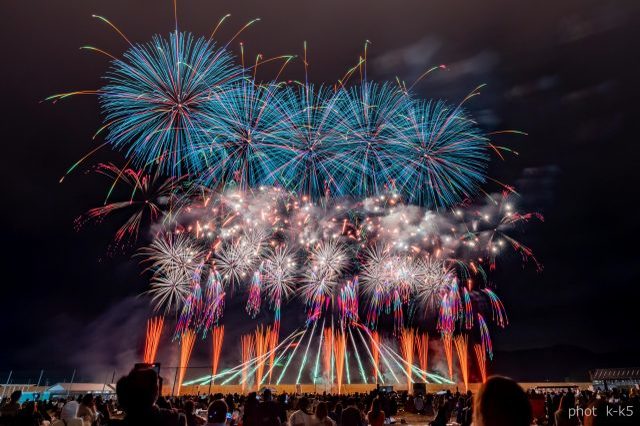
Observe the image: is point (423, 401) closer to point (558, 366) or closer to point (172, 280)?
point (172, 280)

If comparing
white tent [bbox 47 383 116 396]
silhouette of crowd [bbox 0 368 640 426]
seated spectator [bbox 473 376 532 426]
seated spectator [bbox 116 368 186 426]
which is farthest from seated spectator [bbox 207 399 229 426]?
white tent [bbox 47 383 116 396]

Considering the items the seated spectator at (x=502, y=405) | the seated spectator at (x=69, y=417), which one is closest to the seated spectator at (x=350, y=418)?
the seated spectator at (x=502, y=405)

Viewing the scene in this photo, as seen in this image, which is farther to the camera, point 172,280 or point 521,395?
point 172,280

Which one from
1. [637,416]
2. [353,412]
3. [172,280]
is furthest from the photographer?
[172,280]

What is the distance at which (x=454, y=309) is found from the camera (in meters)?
32.1

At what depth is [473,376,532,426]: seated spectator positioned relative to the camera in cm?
229

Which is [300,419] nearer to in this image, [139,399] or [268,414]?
[268,414]

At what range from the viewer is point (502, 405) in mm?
2314

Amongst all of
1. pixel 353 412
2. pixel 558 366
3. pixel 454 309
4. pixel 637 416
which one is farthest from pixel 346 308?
pixel 558 366

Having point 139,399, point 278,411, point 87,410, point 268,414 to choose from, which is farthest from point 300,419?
point 87,410

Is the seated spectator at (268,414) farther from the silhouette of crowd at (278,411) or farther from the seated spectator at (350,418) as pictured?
the seated spectator at (350,418)

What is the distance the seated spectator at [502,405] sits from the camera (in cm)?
229

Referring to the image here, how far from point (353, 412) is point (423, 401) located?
1087 inches

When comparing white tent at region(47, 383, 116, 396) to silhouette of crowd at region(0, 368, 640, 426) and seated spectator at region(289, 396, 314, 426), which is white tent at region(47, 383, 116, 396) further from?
seated spectator at region(289, 396, 314, 426)
